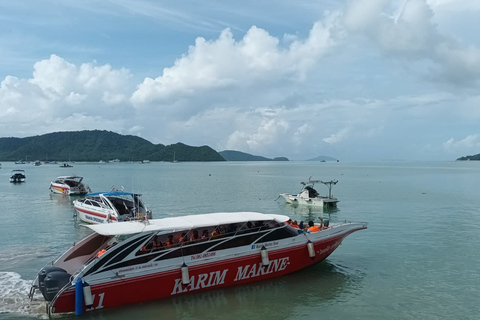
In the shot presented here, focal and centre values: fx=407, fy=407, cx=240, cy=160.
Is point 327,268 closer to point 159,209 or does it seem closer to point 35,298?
point 35,298

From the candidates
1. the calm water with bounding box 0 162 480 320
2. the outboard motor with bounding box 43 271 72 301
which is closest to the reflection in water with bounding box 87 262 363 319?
the calm water with bounding box 0 162 480 320

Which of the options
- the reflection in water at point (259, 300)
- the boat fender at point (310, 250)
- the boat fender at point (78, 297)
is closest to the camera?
the boat fender at point (78, 297)

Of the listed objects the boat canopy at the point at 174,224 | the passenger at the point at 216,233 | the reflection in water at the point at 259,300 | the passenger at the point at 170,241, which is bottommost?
the reflection in water at the point at 259,300

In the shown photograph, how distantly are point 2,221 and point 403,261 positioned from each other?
31.0 m

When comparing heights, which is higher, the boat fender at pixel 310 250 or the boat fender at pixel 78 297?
the boat fender at pixel 310 250

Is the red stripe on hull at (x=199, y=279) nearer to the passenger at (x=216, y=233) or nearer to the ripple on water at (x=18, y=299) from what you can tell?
the passenger at (x=216, y=233)

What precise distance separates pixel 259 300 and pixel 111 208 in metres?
17.9

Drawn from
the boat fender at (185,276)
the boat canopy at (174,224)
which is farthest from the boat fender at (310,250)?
the boat fender at (185,276)

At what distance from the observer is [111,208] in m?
29.8

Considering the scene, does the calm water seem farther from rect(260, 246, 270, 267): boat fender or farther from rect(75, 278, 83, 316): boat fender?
rect(260, 246, 270, 267): boat fender

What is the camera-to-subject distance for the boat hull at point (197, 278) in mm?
13531

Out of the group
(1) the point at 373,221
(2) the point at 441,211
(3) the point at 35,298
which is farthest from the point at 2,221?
(2) the point at 441,211

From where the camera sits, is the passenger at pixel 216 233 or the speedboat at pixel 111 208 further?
the speedboat at pixel 111 208

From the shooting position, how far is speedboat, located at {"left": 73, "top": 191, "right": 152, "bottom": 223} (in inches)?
1145
